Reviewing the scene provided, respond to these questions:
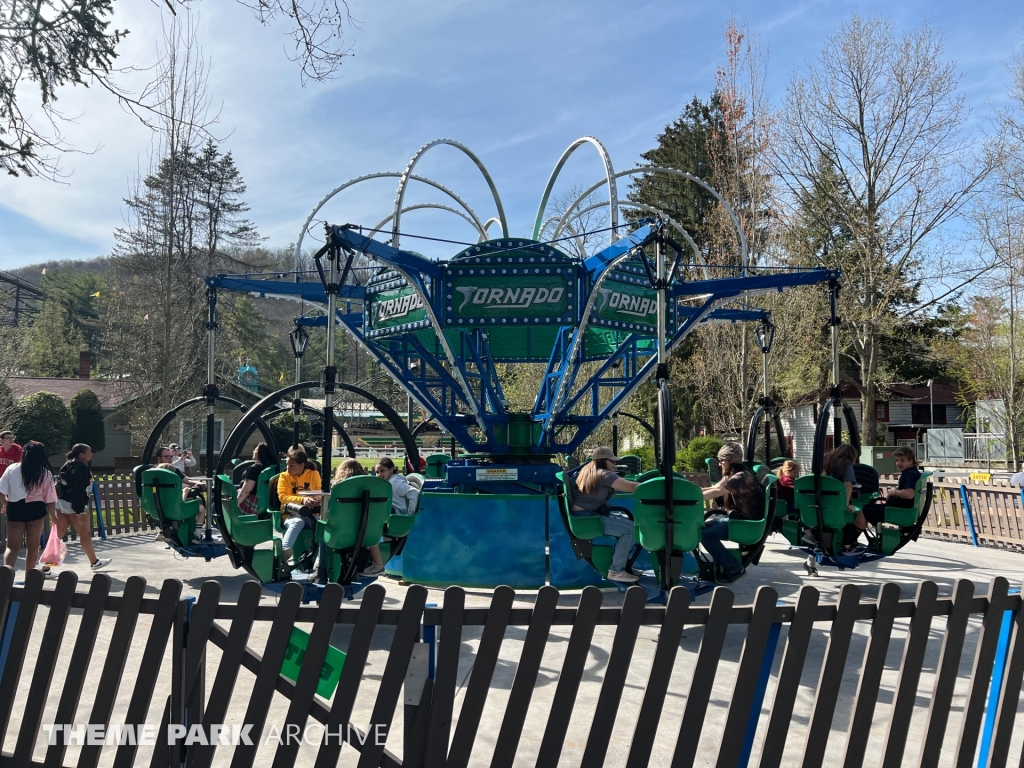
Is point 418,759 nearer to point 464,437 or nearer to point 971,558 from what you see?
point 464,437

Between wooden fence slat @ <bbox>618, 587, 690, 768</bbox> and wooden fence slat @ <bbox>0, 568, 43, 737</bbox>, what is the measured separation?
2.42m

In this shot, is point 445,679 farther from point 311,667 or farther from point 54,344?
point 54,344

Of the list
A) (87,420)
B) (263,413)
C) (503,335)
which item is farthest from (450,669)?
(87,420)

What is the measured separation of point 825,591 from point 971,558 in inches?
156

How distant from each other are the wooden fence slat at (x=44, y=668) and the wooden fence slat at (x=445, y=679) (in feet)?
4.81

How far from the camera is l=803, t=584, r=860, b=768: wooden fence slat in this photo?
314 cm

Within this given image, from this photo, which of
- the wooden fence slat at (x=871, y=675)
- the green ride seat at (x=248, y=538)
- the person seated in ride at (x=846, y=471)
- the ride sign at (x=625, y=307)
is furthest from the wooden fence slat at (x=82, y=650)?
the ride sign at (x=625, y=307)

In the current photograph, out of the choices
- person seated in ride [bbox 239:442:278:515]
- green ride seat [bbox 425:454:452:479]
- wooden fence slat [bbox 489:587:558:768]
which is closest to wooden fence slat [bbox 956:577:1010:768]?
wooden fence slat [bbox 489:587:558:768]

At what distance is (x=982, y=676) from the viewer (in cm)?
340

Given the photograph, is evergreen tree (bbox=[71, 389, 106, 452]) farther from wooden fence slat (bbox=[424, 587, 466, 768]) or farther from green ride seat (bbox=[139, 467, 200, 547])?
wooden fence slat (bbox=[424, 587, 466, 768])

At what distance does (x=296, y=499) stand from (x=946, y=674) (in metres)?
6.04

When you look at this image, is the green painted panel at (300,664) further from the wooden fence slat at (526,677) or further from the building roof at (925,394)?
the building roof at (925,394)

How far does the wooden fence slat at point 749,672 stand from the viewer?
3.12m

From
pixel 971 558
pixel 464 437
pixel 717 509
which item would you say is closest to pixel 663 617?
pixel 717 509
